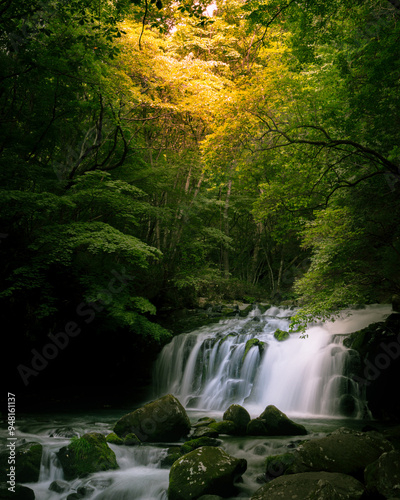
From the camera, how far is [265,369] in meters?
10.9

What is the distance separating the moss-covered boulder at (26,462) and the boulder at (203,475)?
228 centimetres

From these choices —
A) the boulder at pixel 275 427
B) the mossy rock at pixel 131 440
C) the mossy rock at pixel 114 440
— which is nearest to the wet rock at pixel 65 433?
the mossy rock at pixel 114 440

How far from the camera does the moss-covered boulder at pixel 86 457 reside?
595 cm

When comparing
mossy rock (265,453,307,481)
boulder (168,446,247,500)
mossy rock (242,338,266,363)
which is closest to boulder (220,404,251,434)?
mossy rock (265,453,307,481)

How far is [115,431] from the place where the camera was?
7594mm

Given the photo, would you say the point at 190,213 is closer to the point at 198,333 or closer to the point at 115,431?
the point at 198,333

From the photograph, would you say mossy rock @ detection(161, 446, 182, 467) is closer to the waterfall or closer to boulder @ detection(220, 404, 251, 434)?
boulder @ detection(220, 404, 251, 434)

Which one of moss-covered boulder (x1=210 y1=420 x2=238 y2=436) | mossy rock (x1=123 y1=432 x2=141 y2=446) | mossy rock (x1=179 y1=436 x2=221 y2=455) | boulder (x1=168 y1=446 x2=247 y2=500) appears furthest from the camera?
moss-covered boulder (x1=210 y1=420 x2=238 y2=436)

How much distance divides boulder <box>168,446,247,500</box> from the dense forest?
10.2 feet

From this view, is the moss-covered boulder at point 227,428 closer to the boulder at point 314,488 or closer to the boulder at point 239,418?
the boulder at point 239,418

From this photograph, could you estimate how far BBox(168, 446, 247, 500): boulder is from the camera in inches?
199

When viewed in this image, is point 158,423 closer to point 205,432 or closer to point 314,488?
point 205,432

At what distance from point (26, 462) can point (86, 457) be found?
3.14ft

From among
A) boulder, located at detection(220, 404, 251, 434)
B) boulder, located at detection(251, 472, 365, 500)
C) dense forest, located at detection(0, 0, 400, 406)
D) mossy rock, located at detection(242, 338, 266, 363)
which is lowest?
boulder, located at detection(220, 404, 251, 434)
